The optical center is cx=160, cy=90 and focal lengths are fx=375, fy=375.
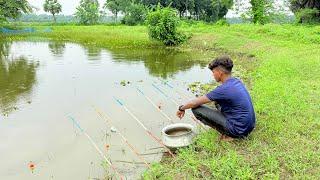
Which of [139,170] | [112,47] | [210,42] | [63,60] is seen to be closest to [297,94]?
[139,170]

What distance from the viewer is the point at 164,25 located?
25109 mm

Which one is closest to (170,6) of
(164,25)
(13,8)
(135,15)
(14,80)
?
(135,15)

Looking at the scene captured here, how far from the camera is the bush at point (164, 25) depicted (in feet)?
82.6

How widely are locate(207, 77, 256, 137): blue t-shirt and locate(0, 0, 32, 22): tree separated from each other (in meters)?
43.7

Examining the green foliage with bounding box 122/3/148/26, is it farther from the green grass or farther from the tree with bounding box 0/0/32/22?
the green grass

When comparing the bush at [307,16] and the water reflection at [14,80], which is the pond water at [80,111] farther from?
the bush at [307,16]

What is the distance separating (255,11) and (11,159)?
32.1m

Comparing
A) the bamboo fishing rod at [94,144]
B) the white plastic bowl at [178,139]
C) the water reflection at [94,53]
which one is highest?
the white plastic bowl at [178,139]

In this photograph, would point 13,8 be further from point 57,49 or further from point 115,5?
point 115,5

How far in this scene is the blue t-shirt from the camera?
5.74 m

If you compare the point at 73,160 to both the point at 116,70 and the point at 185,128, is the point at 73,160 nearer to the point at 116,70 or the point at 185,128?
the point at 185,128

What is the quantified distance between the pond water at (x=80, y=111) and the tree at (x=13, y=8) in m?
28.6

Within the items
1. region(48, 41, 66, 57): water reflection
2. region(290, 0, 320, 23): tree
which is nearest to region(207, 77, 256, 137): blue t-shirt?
region(48, 41, 66, 57): water reflection

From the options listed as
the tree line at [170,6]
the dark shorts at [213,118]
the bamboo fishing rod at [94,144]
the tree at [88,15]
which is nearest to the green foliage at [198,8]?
the tree line at [170,6]
